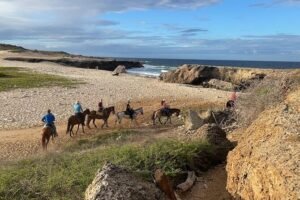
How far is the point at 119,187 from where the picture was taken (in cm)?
845

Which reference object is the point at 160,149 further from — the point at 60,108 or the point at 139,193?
the point at 60,108

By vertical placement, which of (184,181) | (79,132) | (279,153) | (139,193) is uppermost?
(279,153)

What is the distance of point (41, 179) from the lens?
38.0ft

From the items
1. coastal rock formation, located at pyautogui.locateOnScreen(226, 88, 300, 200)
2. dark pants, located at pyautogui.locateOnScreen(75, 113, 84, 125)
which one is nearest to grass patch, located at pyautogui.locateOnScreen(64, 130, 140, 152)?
dark pants, located at pyautogui.locateOnScreen(75, 113, 84, 125)

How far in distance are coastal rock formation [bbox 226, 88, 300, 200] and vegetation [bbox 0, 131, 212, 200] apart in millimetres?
2080

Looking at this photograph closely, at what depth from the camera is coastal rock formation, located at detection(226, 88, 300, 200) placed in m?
7.72

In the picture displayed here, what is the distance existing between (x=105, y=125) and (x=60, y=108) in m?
6.64

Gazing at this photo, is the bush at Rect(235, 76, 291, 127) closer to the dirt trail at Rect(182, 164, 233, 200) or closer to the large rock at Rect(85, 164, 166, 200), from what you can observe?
the dirt trail at Rect(182, 164, 233, 200)

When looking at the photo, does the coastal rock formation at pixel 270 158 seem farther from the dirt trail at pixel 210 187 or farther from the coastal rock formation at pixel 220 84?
the coastal rock formation at pixel 220 84

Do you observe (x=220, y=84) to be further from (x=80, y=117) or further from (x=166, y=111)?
(x=80, y=117)

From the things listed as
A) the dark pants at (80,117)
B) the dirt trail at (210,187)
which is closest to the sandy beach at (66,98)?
the dark pants at (80,117)

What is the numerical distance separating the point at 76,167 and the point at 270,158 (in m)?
5.42

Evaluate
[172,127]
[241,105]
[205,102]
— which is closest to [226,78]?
[205,102]

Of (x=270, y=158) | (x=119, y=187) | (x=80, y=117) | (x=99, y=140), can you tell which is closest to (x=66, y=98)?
(x=80, y=117)
